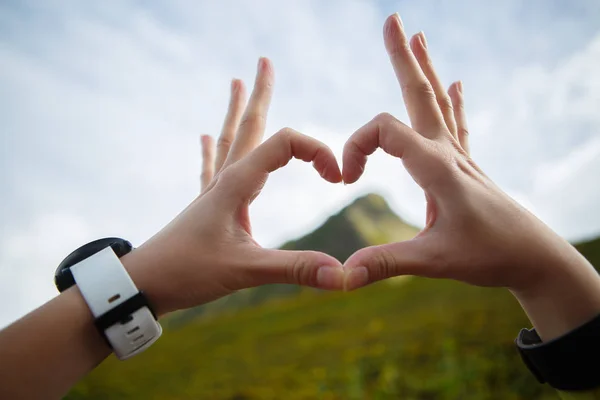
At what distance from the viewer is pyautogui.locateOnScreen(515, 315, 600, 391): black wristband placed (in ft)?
4.02

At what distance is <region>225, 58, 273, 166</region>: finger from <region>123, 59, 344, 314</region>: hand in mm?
314

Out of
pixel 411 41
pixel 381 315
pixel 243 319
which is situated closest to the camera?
pixel 411 41

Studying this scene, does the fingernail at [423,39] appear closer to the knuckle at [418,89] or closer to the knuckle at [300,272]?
the knuckle at [418,89]

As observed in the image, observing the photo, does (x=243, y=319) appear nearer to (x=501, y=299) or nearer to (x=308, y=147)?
(x=501, y=299)

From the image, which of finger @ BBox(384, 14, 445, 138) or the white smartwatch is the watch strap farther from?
finger @ BBox(384, 14, 445, 138)

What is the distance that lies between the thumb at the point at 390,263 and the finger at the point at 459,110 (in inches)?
48.0

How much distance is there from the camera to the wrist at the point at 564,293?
4.24 feet

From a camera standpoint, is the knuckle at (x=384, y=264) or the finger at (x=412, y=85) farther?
the finger at (x=412, y=85)

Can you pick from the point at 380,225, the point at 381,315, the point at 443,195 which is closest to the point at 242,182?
the point at 443,195

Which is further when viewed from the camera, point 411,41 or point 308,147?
point 411,41

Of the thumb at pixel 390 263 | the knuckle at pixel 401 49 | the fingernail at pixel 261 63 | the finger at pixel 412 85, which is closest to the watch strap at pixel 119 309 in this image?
the thumb at pixel 390 263

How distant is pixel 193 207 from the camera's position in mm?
1495

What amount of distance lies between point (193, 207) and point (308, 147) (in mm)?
531

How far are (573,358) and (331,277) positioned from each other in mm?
851
